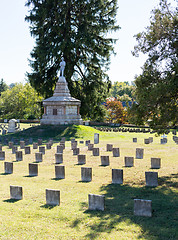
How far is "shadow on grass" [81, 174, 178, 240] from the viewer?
6.63 metres

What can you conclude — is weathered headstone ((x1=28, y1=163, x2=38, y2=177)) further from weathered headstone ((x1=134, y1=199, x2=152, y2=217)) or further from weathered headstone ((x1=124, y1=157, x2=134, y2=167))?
weathered headstone ((x1=134, y1=199, x2=152, y2=217))

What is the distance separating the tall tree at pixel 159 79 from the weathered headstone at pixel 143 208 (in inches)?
195

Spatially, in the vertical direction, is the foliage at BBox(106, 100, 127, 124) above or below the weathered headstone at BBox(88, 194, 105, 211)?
above

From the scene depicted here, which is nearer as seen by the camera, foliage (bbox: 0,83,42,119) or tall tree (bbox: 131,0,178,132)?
tall tree (bbox: 131,0,178,132)

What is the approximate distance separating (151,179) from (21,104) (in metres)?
57.3

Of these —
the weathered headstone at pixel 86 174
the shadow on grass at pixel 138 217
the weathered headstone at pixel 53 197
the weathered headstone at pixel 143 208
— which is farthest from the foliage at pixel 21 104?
the weathered headstone at pixel 143 208

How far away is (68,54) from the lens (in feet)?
125

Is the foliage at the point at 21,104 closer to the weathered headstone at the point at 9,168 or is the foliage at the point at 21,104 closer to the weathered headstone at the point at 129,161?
the weathered headstone at the point at 9,168

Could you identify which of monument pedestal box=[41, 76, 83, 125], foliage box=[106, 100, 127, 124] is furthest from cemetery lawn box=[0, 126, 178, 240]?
foliage box=[106, 100, 127, 124]

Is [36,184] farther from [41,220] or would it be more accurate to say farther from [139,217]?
[139,217]

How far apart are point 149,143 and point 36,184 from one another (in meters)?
15.0

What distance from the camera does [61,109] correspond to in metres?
34.9

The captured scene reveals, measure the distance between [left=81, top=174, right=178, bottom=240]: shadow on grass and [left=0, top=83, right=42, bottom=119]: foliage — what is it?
2090 inches

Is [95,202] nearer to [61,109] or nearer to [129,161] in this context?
[129,161]
